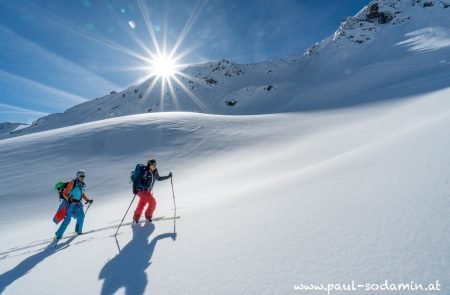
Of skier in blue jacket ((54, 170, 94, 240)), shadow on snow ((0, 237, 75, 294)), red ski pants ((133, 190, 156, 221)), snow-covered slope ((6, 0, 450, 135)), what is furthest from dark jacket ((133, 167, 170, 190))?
snow-covered slope ((6, 0, 450, 135))

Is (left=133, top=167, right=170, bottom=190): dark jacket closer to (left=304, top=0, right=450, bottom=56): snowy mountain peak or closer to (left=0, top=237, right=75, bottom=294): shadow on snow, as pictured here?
(left=0, top=237, right=75, bottom=294): shadow on snow

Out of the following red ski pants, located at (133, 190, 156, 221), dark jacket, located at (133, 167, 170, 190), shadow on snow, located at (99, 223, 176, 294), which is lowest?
shadow on snow, located at (99, 223, 176, 294)

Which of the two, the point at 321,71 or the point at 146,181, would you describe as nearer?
the point at 146,181

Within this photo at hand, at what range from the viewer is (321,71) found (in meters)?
66.7

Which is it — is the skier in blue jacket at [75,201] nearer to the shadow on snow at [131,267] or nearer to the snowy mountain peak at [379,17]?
the shadow on snow at [131,267]

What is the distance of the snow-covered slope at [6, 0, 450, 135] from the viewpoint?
126 feet

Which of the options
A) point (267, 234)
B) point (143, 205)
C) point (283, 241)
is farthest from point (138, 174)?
point (283, 241)

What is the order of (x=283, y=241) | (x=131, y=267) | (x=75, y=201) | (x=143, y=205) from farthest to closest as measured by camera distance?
(x=75, y=201), (x=143, y=205), (x=131, y=267), (x=283, y=241)

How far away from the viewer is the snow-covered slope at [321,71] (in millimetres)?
38347

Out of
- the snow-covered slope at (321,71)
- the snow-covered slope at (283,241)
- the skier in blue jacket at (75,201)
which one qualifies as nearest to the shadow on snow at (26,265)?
the snow-covered slope at (283,241)

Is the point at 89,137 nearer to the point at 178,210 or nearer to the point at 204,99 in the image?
the point at 178,210

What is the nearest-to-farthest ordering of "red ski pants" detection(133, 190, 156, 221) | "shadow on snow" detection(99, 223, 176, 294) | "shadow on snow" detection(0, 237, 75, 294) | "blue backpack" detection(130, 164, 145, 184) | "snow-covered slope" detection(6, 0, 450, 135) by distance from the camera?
"shadow on snow" detection(99, 223, 176, 294) → "shadow on snow" detection(0, 237, 75, 294) → "red ski pants" detection(133, 190, 156, 221) → "blue backpack" detection(130, 164, 145, 184) → "snow-covered slope" detection(6, 0, 450, 135)

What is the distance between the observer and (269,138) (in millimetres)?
16156

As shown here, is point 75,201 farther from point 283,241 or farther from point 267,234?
point 283,241
